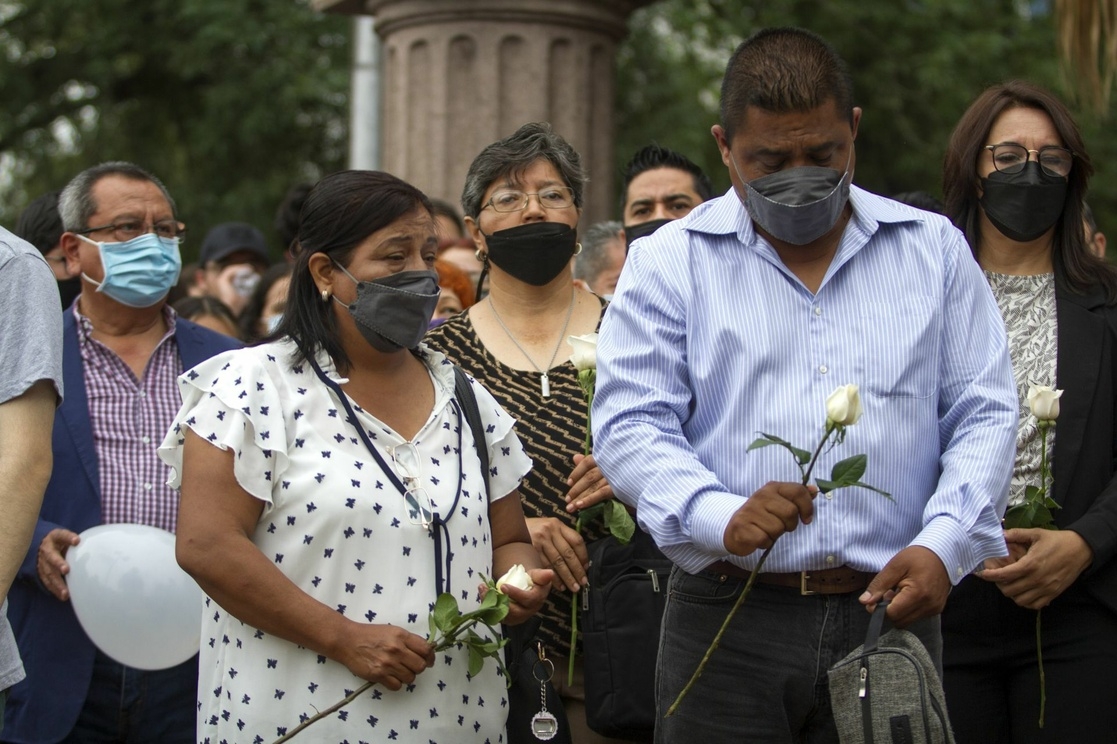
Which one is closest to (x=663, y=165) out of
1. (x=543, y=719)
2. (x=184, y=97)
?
(x=543, y=719)

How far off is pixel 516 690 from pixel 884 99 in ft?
35.0

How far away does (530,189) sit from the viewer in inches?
183

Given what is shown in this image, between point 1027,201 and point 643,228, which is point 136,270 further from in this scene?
point 1027,201

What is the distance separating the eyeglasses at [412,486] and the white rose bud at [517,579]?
210 mm

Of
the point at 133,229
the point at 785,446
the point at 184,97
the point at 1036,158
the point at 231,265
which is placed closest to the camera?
the point at 785,446

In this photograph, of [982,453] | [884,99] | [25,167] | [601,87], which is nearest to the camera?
[982,453]

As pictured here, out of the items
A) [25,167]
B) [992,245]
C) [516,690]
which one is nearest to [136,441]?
[516,690]

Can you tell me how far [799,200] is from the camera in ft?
10.7

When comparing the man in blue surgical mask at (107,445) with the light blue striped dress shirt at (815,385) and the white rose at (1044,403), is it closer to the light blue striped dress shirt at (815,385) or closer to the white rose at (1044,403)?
the light blue striped dress shirt at (815,385)

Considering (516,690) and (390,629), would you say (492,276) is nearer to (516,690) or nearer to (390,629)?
(516,690)

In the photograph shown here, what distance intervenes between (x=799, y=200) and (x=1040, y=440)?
1.32 m

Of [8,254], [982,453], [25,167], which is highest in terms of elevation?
[8,254]

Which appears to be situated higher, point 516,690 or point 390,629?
point 390,629

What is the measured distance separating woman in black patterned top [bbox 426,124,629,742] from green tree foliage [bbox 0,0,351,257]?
352 inches
